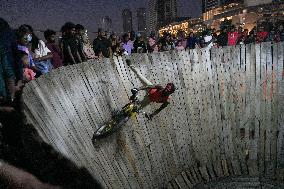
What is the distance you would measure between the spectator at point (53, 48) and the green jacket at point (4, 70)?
3.33 meters

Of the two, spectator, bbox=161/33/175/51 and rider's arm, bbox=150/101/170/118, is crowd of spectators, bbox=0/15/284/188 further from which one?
rider's arm, bbox=150/101/170/118

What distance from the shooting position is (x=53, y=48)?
22.8 ft

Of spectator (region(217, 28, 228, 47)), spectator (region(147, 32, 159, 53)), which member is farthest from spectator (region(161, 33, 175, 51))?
spectator (region(217, 28, 228, 47))

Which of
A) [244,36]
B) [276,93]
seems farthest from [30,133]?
[244,36]

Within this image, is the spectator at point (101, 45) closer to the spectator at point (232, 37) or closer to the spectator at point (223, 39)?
the spectator at point (223, 39)

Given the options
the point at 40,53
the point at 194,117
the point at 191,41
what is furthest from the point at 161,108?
the point at 191,41

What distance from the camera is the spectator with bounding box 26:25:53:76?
6.32m

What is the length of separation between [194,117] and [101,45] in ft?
11.4

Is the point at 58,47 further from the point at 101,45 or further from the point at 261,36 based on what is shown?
the point at 261,36

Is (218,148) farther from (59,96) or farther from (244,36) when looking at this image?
(244,36)

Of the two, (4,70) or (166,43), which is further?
(166,43)

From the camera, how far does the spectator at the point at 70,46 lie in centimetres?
678

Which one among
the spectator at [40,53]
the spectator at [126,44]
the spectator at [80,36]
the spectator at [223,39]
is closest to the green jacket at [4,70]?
the spectator at [40,53]

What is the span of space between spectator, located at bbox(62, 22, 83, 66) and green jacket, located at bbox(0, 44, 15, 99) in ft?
10.7
